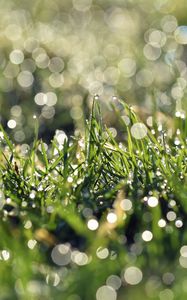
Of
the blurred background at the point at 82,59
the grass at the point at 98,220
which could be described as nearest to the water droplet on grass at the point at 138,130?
the grass at the point at 98,220

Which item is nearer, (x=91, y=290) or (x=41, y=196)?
(x=91, y=290)

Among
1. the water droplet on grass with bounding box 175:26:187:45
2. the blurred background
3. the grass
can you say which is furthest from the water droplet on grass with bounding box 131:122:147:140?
the water droplet on grass with bounding box 175:26:187:45

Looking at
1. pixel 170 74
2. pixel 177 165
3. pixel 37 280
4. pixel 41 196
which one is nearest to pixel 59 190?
pixel 41 196

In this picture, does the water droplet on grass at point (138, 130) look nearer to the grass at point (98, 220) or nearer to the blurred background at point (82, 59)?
the grass at point (98, 220)

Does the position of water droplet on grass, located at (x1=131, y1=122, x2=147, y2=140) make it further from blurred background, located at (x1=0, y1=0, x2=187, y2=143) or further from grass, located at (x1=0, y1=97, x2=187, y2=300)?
blurred background, located at (x1=0, y1=0, x2=187, y2=143)

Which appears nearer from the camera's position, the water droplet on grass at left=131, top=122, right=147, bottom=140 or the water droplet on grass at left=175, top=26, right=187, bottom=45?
the water droplet on grass at left=131, top=122, right=147, bottom=140

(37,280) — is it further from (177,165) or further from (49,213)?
(177,165)
